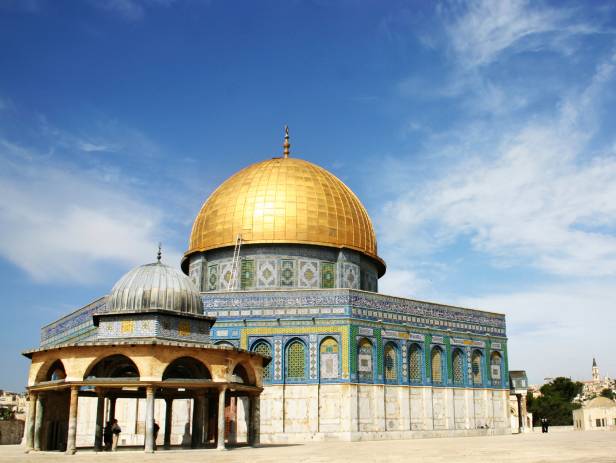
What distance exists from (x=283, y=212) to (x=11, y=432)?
1387 cm

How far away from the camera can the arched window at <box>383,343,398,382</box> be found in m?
27.7

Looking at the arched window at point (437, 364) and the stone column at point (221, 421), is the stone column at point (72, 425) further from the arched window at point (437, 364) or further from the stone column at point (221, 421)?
the arched window at point (437, 364)

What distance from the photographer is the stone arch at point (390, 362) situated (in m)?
27.6

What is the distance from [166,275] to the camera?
19156mm

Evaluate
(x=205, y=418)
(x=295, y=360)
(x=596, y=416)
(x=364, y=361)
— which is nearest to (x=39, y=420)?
(x=205, y=418)

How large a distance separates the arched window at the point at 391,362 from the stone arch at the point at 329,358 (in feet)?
7.12

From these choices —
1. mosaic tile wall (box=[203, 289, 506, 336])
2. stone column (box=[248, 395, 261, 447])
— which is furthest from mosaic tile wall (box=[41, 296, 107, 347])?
stone column (box=[248, 395, 261, 447])

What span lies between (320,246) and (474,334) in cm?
752

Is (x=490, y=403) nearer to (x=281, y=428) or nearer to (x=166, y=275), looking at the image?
(x=281, y=428)

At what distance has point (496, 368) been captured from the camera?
3158 centimetres

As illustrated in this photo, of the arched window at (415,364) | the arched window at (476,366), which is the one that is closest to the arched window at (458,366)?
the arched window at (476,366)

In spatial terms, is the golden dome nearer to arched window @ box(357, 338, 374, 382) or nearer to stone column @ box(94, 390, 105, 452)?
arched window @ box(357, 338, 374, 382)

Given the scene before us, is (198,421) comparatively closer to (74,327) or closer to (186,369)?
(186,369)

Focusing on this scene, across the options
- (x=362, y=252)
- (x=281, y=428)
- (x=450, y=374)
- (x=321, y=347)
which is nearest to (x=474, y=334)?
(x=450, y=374)
